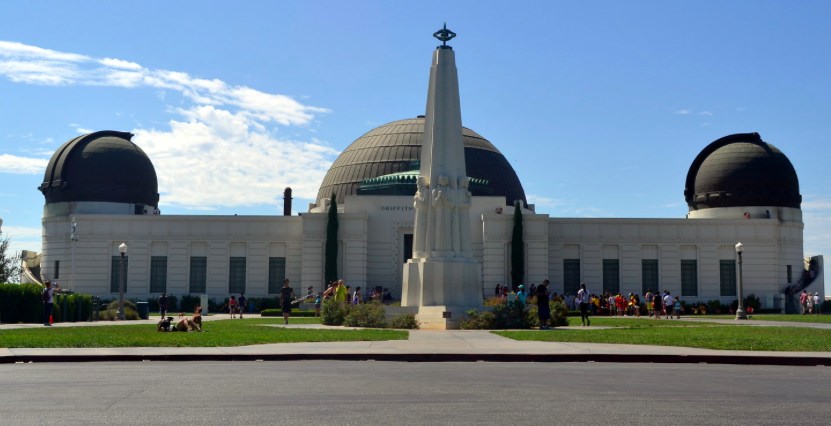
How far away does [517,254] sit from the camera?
57.4 meters

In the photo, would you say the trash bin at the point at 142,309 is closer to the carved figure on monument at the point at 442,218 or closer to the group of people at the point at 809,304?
the carved figure on monument at the point at 442,218

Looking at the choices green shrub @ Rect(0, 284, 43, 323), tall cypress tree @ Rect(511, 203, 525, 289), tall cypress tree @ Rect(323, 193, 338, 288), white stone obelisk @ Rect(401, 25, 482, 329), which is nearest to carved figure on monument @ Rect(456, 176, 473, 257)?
white stone obelisk @ Rect(401, 25, 482, 329)

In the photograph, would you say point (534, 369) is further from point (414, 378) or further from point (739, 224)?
point (739, 224)

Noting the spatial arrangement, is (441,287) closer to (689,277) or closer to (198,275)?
(198,275)

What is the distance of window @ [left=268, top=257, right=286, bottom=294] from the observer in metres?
60.3

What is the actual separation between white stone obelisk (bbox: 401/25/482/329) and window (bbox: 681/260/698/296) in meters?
30.5

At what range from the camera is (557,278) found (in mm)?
60719

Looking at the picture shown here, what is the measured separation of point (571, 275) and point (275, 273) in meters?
18.7

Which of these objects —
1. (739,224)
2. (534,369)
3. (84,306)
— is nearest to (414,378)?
(534,369)

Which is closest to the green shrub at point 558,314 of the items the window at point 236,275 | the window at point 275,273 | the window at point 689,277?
the window at point 689,277

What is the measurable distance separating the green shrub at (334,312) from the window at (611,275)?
30381 mm

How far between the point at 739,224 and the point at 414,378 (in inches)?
2020

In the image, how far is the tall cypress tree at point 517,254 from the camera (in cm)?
5706

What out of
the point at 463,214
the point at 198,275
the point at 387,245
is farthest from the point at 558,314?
the point at 198,275
